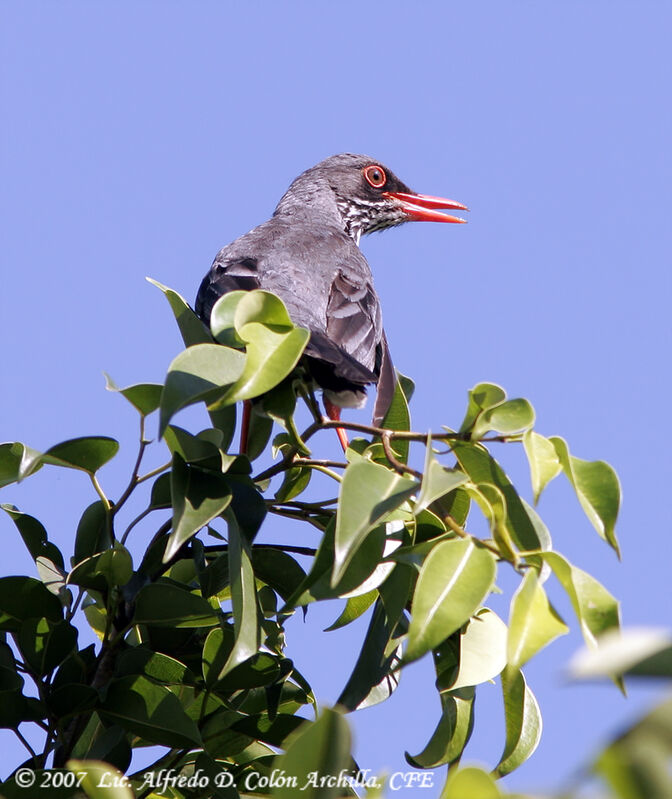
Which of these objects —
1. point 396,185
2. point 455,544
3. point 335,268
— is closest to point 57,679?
point 455,544

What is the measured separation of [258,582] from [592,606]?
49.4 inches

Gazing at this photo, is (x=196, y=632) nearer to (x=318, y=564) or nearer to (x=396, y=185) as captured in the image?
(x=318, y=564)

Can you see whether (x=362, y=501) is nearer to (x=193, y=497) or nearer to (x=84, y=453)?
(x=193, y=497)

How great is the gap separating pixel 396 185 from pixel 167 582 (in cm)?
481

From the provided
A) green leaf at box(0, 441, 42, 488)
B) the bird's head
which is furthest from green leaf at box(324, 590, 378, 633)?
the bird's head

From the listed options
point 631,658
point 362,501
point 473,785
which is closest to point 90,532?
point 362,501

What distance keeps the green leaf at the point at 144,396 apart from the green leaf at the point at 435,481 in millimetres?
651

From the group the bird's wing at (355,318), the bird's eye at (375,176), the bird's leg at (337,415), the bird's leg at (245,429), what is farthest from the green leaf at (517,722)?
the bird's eye at (375,176)

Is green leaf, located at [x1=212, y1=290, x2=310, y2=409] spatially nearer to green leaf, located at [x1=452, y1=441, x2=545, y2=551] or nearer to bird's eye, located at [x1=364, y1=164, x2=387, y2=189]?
green leaf, located at [x1=452, y1=441, x2=545, y2=551]

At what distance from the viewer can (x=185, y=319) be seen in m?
2.53

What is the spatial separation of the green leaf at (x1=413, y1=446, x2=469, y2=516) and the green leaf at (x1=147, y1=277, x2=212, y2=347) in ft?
3.05

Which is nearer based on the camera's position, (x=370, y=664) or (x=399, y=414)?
(x=370, y=664)

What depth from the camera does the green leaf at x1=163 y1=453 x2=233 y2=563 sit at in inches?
79.7

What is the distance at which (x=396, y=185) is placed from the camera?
6.82 meters
